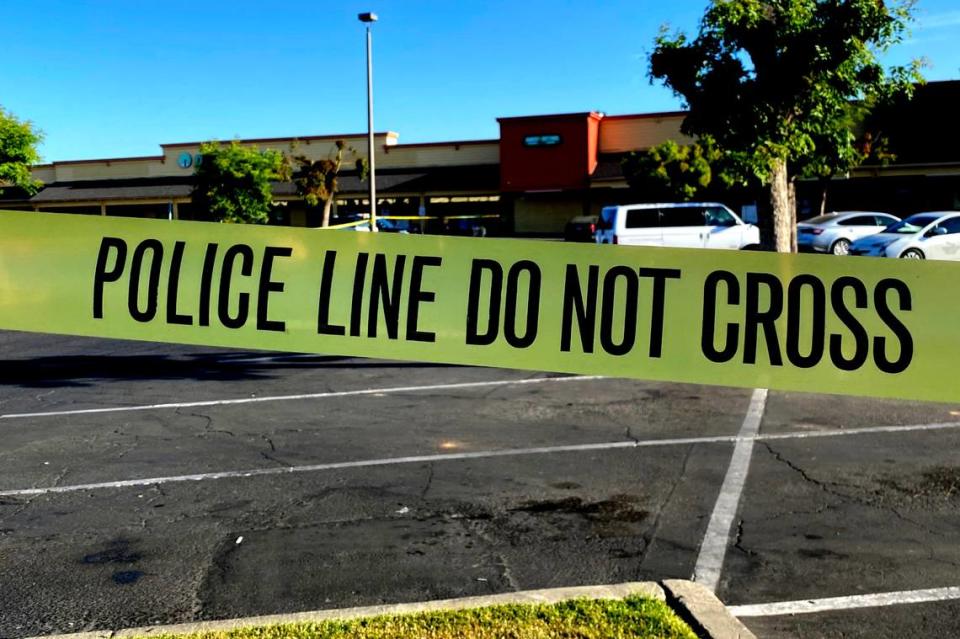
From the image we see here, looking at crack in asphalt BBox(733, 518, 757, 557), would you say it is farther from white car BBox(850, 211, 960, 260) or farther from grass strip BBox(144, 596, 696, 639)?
white car BBox(850, 211, 960, 260)

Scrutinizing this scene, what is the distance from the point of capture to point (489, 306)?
310 cm

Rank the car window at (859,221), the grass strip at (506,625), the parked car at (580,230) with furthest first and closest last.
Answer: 1. the parked car at (580,230)
2. the car window at (859,221)
3. the grass strip at (506,625)

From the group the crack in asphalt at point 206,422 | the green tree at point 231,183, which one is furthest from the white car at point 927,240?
the green tree at point 231,183

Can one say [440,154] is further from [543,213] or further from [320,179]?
[543,213]

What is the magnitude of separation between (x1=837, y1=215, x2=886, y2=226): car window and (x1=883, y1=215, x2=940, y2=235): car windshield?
361cm

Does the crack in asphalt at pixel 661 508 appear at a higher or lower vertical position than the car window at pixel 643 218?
lower

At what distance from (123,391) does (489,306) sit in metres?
8.20

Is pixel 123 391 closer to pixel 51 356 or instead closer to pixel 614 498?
pixel 51 356

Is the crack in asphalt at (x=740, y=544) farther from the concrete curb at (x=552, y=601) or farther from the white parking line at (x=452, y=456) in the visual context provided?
the white parking line at (x=452, y=456)

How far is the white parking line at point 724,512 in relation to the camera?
15.1 ft

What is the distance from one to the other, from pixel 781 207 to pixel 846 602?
10.5 m

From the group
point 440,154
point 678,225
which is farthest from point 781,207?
point 440,154

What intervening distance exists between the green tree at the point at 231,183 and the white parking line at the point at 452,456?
3162 cm

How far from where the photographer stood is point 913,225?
75.1 ft
